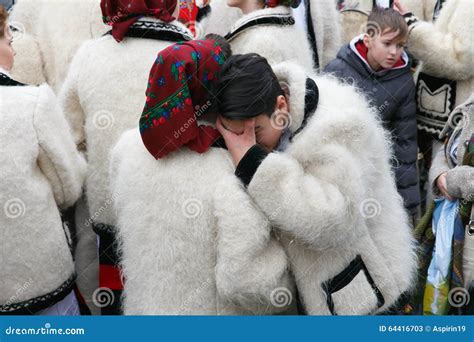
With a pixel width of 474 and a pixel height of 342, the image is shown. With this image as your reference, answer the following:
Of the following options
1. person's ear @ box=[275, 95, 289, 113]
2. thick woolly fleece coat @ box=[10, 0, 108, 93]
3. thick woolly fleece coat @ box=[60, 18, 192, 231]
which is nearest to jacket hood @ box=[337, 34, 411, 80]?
thick woolly fleece coat @ box=[60, 18, 192, 231]

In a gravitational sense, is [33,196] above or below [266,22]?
below

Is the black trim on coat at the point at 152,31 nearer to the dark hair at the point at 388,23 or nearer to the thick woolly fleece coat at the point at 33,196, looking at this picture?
the thick woolly fleece coat at the point at 33,196

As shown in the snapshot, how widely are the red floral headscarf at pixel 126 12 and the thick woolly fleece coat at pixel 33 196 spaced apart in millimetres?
575

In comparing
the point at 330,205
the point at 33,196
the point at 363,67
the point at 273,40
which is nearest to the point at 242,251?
the point at 330,205

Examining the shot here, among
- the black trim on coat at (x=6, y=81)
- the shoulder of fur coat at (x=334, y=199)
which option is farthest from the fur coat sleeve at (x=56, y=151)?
the shoulder of fur coat at (x=334, y=199)

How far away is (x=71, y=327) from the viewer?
253 cm

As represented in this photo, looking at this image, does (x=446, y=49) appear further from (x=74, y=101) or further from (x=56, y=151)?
(x=56, y=151)

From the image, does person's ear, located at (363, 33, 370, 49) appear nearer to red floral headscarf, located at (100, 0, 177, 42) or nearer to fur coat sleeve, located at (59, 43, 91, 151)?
red floral headscarf, located at (100, 0, 177, 42)

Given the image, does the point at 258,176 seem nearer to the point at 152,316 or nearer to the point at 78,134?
the point at 152,316

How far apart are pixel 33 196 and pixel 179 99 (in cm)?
83

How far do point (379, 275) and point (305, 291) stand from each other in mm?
261

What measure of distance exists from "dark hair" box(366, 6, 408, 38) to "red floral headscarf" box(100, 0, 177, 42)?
1246 mm

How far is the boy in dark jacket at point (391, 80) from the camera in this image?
3.61 meters

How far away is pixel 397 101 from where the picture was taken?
369 cm
